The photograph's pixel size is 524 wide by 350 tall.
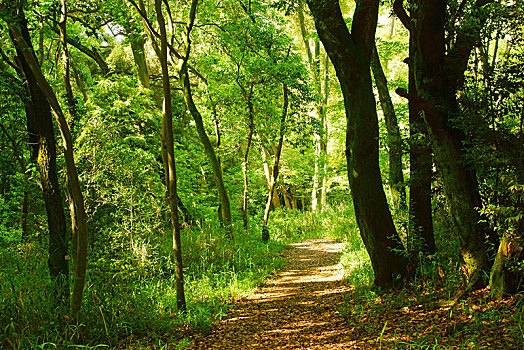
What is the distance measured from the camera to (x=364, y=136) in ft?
19.2

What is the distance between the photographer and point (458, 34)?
4.92 meters

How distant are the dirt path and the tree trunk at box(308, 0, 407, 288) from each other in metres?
1.24

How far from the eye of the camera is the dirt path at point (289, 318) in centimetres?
482

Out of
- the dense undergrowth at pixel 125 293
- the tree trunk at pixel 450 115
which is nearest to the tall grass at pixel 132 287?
the dense undergrowth at pixel 125 293

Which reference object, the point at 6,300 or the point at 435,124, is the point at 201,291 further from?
the point at 435,124

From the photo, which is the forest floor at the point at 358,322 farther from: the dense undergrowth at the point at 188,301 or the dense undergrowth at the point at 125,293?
the dense undergrowth at the point at 125,293

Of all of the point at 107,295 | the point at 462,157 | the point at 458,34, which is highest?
the point at 458,34

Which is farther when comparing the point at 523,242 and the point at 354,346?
the point at 354,346

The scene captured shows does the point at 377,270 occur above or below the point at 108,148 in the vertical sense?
below

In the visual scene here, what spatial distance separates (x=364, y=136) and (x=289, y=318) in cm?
320

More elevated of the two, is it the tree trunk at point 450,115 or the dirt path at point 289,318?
the tree trunk at point 450,115

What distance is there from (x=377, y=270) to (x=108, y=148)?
5.62 meters

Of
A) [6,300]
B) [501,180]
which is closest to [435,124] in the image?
[501,180]

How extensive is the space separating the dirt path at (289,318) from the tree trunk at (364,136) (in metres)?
1.24
